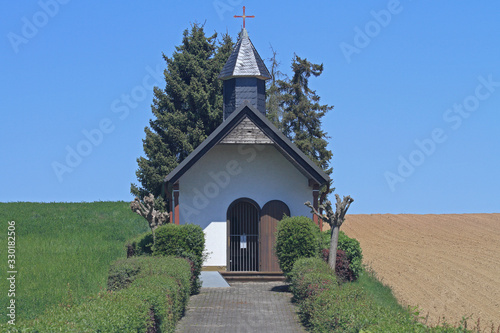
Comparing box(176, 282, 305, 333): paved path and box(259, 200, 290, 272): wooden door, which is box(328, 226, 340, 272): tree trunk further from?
box(259, 200, 290, 272): wooden door

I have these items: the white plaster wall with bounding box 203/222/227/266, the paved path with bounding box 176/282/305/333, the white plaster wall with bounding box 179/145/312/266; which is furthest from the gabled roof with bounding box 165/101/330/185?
the paved path with bounding box 176/282/305/333

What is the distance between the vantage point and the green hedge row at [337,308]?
9172 millimetres

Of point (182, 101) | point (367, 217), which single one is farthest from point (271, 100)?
point (367, 217)

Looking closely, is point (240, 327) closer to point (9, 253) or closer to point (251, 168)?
point (251, 168)

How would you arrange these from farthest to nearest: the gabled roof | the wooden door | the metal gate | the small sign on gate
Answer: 1. the metal gate
2. the small sign on gate
3. the wooden door
4. the gabled roof

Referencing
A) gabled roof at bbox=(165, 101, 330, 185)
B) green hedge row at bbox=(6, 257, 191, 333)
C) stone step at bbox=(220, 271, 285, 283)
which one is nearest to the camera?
green hedge row at bbox=(6, 257, 191, 333)

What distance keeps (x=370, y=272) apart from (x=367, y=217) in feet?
73.4

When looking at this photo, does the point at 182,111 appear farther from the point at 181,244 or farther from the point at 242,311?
the point at 242,311

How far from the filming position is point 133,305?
10562 mm

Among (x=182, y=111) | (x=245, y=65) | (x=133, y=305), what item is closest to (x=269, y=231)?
(x=245, y=65)

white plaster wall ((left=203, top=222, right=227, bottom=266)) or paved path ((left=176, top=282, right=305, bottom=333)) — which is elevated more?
white plaster wall ((left=203, top=222, right=227, bottom=266))

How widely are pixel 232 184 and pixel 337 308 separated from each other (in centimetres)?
1220

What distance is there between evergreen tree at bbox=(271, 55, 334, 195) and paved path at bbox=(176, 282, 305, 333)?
822 inches

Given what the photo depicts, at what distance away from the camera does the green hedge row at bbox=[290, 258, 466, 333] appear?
30.1 feet
